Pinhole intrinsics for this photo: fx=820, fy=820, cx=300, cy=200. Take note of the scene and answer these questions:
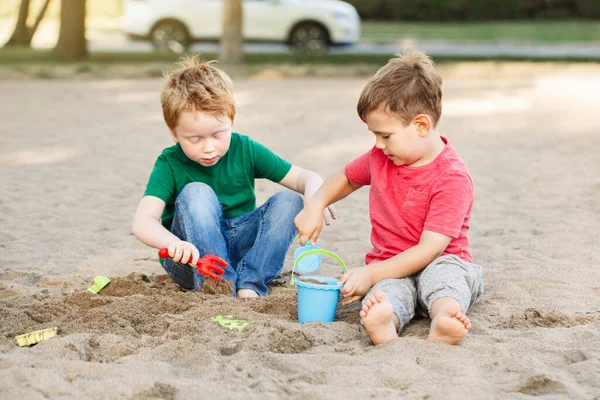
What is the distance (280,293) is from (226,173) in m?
0.58

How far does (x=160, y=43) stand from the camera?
17.3 meters

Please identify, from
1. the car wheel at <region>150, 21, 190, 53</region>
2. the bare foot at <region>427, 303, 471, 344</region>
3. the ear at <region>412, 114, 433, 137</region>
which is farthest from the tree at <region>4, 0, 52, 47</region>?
the bare foot at <region>427, 303, 471, 344</region>

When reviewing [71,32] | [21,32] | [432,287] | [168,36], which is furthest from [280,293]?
[21,32]

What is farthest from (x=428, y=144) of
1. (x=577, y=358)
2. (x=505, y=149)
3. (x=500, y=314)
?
(x=505, y=149)

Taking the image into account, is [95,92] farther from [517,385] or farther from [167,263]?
[517,385]

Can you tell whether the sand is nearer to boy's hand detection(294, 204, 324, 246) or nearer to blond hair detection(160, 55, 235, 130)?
boy's hand detection(294, 204, 324, 246)

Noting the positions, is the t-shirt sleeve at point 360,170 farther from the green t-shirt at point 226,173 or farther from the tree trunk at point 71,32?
the tree trunk at point 71,32

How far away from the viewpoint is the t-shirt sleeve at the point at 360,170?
3363mm

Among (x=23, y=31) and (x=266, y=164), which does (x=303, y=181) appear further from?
(x=23, y=31)

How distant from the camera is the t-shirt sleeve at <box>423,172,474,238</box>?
9.95 ft

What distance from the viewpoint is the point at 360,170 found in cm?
338

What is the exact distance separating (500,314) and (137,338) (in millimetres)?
1371

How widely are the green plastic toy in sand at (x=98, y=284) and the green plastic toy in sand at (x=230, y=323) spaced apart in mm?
674

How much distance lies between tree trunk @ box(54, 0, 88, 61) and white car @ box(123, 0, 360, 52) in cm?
254
